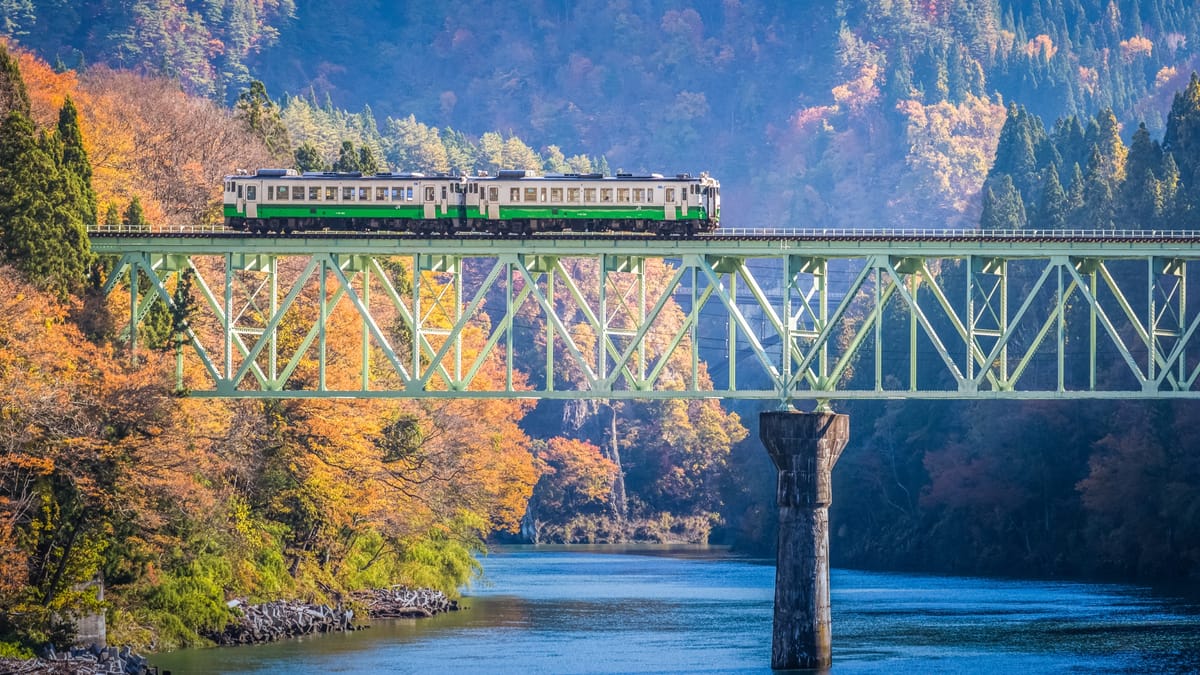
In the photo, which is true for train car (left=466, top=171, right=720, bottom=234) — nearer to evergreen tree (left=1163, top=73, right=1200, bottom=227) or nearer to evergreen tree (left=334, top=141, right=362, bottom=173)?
evergreen tree (left=334, top=141, right=362, bottom=173)

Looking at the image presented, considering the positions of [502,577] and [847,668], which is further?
[502,577]

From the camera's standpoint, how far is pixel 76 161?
8056 centimetres

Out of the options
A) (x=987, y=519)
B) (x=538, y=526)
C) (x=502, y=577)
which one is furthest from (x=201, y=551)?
(x=538, y=526)

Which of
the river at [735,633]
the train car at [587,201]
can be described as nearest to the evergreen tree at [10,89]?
the train car at [587,201]

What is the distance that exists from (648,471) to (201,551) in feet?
391

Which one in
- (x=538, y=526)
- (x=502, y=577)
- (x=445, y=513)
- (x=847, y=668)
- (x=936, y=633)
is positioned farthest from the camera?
(x=538, y=526)

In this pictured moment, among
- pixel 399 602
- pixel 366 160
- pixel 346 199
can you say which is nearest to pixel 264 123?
pixel 366 160

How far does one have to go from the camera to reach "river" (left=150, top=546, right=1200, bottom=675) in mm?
74688

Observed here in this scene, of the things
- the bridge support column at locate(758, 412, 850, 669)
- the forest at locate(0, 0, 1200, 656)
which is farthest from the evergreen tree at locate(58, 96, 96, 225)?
the bridge support column at locate(758, 412, 850, 669)

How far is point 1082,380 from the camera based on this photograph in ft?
438

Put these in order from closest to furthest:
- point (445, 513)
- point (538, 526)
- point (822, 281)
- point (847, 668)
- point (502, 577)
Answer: point (847, 668)
point (822, 281)
point (445, 513)
point (502, 577)
point (538, 526)

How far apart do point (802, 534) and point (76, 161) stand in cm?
2840

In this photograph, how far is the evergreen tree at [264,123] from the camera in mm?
128625

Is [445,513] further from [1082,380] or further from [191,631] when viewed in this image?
[1082,380]
